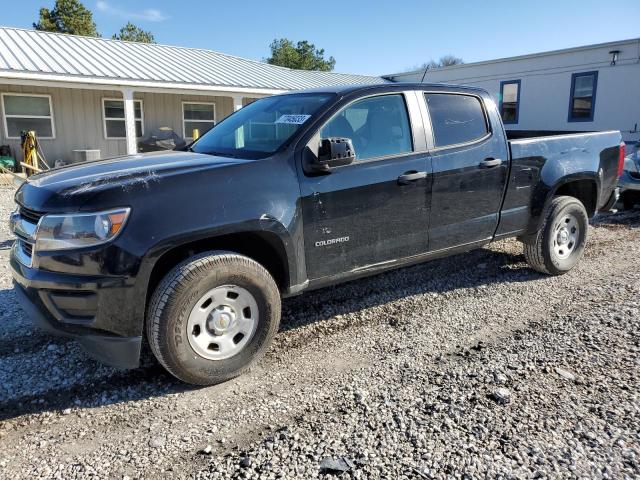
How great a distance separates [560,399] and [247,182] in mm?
2351

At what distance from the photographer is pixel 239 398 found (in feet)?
10.1

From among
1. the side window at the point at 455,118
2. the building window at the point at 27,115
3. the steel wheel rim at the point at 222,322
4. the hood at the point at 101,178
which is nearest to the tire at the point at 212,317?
the steel wheel rim at the point at 222,322

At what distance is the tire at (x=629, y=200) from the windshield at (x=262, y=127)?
7.52 metres

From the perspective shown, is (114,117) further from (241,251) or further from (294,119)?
(241,251)

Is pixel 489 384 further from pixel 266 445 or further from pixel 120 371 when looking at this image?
pixel 120 371

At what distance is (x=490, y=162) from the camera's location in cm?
448

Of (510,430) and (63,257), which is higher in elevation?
(63,257)

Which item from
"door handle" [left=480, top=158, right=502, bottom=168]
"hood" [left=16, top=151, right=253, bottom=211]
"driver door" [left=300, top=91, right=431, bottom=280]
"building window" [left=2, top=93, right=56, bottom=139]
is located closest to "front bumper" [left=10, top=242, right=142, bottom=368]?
"hood" [left=16, top=151, right=253, bottom=211]

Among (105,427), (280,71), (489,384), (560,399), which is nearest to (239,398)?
(105,427)

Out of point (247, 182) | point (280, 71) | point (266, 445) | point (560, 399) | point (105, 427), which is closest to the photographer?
point (266, 445)

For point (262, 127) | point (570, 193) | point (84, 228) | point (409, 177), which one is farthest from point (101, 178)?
point (570, 193)

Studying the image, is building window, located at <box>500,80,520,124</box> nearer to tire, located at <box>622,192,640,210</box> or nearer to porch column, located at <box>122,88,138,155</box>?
tire, located at <box>622,192,640,210</box>

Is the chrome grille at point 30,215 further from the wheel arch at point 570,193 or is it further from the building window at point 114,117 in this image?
the building window at point 114,117

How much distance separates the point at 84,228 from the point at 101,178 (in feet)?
1.34
